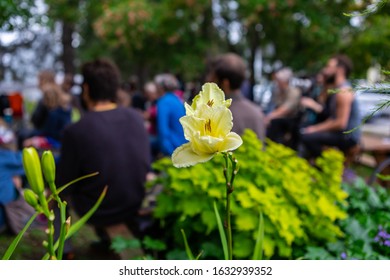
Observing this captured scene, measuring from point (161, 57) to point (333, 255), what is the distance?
1176 centimetres

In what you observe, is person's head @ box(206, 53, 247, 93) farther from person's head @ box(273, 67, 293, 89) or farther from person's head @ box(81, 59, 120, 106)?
person's head @ box(273, 67, 293, 89)

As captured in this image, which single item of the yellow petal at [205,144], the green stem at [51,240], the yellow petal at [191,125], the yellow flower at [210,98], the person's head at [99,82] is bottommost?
the person's head at [99,82]

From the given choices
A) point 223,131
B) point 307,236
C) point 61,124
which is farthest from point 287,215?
point 61,124

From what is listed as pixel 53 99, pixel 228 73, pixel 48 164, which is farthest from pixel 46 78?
pixel 48 164

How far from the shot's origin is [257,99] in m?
7.93

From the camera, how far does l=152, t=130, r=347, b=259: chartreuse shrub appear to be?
1802mm

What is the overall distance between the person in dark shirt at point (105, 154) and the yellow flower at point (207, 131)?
50.5 inches

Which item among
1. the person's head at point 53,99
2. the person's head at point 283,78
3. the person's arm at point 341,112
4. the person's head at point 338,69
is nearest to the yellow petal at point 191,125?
the person's arm at point 341,112

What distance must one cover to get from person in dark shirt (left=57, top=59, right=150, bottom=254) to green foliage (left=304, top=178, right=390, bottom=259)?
959mm

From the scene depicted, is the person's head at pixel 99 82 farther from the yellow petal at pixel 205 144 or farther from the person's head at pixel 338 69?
the person's head at pixel 338 69

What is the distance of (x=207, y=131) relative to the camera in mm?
975

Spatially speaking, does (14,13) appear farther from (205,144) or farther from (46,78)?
(46,78)

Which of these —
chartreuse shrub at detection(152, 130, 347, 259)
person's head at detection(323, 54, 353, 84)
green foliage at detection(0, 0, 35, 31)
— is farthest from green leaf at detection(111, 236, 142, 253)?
person's head at detection(323, 54, 353, 84)

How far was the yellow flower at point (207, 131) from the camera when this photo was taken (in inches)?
37.7
